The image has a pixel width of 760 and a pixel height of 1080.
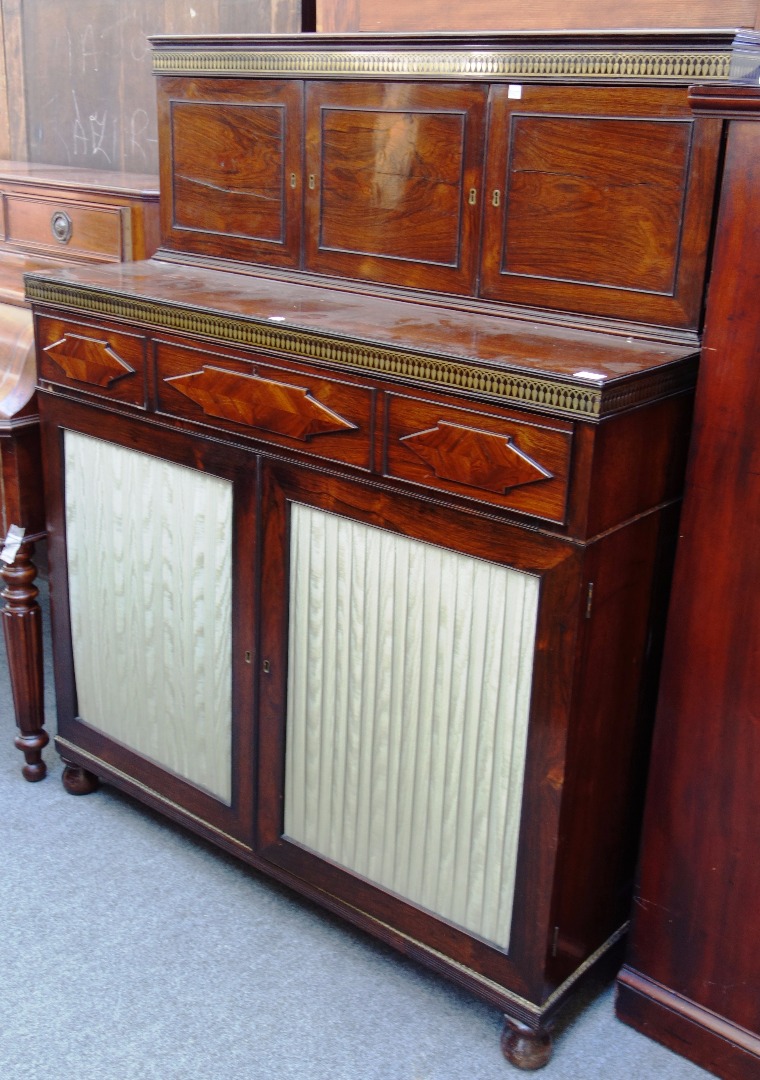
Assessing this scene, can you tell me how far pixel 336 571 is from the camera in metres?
1.97

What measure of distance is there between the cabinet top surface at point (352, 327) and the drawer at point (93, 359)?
42mm

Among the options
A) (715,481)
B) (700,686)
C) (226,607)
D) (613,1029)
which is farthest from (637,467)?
(613,1029)

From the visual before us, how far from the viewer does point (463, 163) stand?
1954mm

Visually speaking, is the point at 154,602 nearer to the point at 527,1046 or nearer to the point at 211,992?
the point at 211,992

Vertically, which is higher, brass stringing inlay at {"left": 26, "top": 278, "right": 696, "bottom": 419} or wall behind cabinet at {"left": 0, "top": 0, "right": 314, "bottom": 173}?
wall behind cabinet at {"left": 0, "top": 0, "right": 314, "bottom": 173}

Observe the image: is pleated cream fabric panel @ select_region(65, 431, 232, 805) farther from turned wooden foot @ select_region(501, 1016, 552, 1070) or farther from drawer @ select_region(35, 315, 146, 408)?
turned wooden foot @ select_region(501, 1016, 552, 1070)

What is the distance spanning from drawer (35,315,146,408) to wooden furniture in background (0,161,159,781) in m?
0.19

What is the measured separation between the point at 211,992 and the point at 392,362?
1.17 metres

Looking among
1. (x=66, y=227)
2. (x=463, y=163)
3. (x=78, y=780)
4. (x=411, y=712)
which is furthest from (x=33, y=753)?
(x=463, y=163)

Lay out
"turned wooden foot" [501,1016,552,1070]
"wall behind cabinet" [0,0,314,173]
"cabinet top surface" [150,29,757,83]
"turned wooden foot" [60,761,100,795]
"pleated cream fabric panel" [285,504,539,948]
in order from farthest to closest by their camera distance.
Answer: "wall behind cabinet" [0,0,314,173], "turned wooden foot" [60,761,100,795], "turned wooden foot" [501,1016,552,1070], "pleated cream fabric panel" [285,504,539,948], "cabinet top surface" [150,29,757,83]

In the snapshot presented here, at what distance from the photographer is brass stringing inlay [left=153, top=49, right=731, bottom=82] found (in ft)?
5.52

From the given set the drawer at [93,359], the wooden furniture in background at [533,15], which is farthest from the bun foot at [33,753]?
the wooden furniture in background at [533,15]

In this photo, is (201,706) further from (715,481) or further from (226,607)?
(715,481)

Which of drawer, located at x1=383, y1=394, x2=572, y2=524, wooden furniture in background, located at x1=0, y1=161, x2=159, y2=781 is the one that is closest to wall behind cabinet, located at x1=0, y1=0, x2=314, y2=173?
wooden furniture in background, located at x1=0, y1=161, x2=159, y2=781
